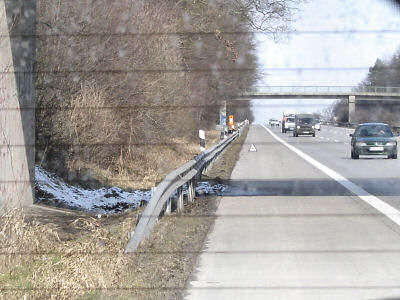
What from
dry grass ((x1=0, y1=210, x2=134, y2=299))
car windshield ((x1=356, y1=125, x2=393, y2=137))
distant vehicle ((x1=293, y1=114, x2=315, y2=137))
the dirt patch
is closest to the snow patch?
the dirt patch

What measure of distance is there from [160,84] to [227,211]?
212cm

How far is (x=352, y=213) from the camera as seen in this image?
30.9ft

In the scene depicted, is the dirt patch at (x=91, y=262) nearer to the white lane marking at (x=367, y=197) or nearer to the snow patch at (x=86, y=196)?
the snow patch at (x=86, y=196)

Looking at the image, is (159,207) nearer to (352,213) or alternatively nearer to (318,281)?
(318,281)

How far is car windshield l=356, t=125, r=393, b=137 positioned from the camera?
68.5 feet

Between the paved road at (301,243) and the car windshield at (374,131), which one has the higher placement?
the car windshield at (374,131)

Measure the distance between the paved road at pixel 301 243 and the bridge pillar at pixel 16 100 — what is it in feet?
7.91

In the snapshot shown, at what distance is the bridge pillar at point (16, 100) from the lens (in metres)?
7.79

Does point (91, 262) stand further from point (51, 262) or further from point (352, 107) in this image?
point (352, 107)

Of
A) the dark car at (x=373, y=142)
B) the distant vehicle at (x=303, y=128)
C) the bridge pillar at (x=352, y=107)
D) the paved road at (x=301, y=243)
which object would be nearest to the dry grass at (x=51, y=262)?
the paved road at (x=301, y=243)

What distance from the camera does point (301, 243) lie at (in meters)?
7.45

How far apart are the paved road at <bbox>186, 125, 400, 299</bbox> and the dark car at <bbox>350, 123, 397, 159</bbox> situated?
661 centimetres

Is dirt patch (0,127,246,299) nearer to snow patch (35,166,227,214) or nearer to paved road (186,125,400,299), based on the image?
paved road (186,125,400,299)

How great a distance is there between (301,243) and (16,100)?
3.61 m
